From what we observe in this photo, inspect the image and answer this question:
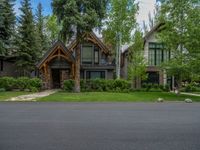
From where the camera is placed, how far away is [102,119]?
44.4 feet

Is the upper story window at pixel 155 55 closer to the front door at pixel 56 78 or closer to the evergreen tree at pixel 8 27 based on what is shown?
the front door at pixel 56 78

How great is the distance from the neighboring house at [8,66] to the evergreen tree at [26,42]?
6.78ft

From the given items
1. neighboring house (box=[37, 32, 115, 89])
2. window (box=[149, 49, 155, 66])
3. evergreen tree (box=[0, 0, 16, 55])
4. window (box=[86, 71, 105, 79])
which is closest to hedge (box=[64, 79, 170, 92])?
neighboring house (box=[37, 32, 115, 89])

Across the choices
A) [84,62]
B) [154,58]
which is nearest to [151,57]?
[154,58]

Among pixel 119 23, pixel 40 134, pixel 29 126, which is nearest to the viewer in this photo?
pixel 40 134

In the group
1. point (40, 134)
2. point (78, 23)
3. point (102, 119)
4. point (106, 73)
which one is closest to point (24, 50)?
point (106, 73)

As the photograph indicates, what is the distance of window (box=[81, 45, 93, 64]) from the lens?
41375mm

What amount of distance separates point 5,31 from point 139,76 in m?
16.2

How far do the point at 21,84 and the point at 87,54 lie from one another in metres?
9.72

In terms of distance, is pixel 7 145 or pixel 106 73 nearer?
pixel 7 145

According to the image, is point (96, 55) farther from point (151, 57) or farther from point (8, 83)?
point (8, 83)

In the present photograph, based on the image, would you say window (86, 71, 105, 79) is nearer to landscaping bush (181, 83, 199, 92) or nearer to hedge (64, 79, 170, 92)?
hedge (64, 79, 170, 92)

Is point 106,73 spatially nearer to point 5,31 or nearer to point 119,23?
point 119,23

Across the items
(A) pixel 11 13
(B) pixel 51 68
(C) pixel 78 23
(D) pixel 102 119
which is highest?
(A) pixel 11 13
